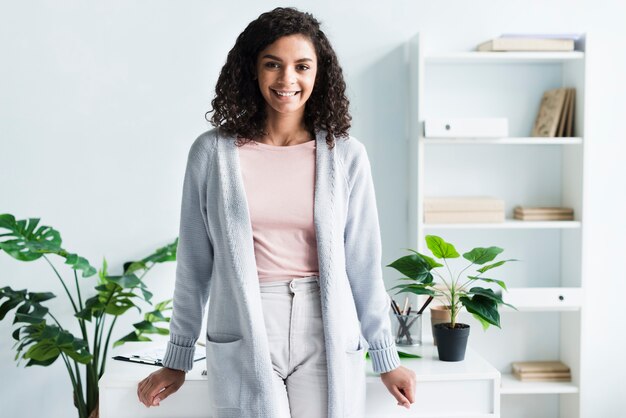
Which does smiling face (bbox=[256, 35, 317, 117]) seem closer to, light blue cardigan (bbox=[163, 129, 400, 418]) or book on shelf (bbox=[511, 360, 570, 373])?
light blue cardigan (bbox=[163, 129, 400, 418])

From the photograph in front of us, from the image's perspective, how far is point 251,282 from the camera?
1.57 m

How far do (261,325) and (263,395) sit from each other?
136mm

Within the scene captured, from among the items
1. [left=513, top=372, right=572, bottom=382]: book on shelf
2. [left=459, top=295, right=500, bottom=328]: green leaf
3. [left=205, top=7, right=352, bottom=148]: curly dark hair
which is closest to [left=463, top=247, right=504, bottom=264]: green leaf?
[left=459, top=295, right=500, bottom=328]: green leaf

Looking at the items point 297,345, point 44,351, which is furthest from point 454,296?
point 44,351

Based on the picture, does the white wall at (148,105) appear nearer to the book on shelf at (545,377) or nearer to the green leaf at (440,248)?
the book on shelf at (545,377)

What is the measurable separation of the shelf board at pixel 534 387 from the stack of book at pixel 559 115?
956 millimetres

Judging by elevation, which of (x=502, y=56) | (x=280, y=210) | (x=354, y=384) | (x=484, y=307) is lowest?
(x=354, y=384)

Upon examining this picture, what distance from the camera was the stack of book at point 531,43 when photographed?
2.93 meters

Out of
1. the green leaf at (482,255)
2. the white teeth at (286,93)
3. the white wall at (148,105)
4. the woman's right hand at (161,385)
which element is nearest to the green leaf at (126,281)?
the white wall at (148,105)

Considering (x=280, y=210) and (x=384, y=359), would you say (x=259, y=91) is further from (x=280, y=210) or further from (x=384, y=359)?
(x=384, y=359)

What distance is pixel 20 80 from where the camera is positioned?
3.02m

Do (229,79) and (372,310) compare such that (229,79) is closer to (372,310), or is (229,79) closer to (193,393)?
(372,310)

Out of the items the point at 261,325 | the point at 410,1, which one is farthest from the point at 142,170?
the point at 261,325

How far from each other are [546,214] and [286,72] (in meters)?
1.75
